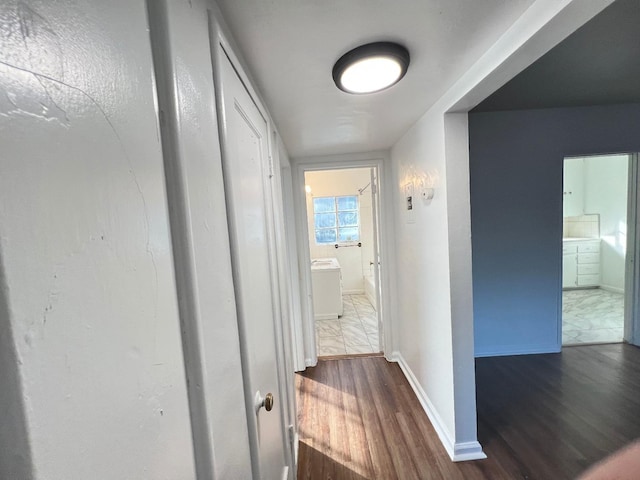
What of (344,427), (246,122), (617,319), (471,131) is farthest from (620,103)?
(344,427)

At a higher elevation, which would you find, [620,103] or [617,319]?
[620,103]

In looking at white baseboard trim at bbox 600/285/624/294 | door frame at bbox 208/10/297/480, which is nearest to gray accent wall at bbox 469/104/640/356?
door frame at bbox 208/10/297/480

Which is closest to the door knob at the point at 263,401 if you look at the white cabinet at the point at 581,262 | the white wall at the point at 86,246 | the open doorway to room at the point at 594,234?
the white wall at the point at 86,246

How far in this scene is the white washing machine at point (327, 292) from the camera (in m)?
4.17

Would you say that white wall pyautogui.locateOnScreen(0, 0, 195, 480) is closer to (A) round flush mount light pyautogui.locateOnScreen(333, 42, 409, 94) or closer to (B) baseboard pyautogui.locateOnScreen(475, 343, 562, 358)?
(A) round flush mount light pyautogui.locateOnScreen(333, 42, 409, 94)

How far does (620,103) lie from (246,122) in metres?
3.61

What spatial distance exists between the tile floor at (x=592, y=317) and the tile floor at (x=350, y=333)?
2.17 m

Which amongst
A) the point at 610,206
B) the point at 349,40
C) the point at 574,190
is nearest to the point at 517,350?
the point at 349,40

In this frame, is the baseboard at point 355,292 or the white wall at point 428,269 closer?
the white wall at point 428,269

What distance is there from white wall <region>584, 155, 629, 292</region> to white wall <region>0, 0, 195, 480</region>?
646cm

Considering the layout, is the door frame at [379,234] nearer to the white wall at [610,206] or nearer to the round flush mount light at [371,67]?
the round flush mount light at [371,67]

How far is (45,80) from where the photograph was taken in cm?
26

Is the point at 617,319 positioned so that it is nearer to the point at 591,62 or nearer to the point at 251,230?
the point at 591,62

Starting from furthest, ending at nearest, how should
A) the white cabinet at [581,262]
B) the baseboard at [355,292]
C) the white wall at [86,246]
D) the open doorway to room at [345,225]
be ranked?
the baseboard at [355,292] → the open doorway to room at [345,225] → the white cabinet at [581,262] → the white wall at [86,246]
